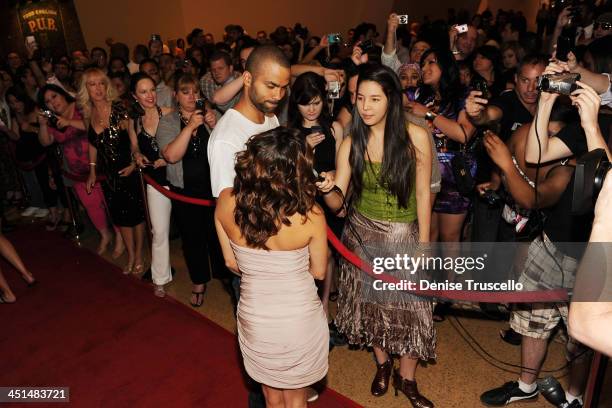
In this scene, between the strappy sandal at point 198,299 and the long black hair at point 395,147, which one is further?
the strappy sandal at point 198,299

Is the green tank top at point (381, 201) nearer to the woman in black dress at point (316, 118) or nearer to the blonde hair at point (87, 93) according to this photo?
the woman in black dress at point (316, 118)

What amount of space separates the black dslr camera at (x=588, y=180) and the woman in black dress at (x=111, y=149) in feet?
11.6

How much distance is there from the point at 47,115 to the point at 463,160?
370 cm

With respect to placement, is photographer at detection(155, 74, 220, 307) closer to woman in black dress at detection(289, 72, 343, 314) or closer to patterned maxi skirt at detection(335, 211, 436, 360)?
woman in black dress at detection(289, 72, 343, 314)

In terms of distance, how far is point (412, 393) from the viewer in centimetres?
A: 275

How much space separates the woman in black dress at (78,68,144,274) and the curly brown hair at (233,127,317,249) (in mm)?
2574

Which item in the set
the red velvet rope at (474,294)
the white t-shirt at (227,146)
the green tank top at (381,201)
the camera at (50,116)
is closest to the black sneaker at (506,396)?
the red velvet rope at (474,294)

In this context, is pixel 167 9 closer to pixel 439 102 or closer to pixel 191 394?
pixel 439 102

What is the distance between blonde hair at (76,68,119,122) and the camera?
4066 millimetres

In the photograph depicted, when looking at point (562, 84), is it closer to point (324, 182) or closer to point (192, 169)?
point (324, 182)

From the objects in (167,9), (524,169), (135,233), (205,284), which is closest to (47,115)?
(135,233)

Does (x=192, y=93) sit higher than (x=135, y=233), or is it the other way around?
(x=192, y=93)

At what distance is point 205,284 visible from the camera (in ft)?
13.4

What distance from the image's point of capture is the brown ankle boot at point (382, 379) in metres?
2.87
